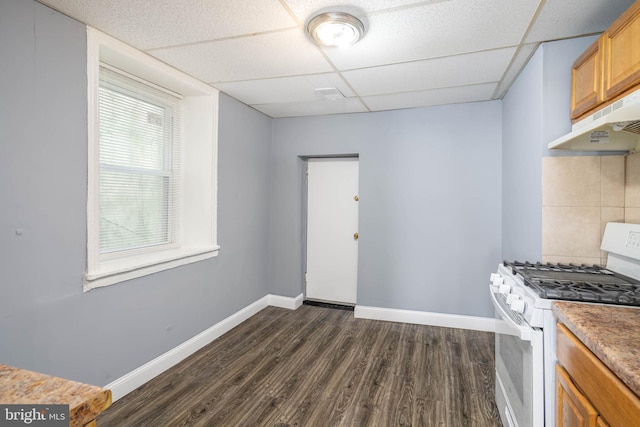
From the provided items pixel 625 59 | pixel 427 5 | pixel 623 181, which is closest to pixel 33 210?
pixel 427 5

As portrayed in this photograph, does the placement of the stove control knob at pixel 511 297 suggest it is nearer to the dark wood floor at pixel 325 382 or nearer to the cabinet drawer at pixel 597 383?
the cabinet drawer at pixel 597 383

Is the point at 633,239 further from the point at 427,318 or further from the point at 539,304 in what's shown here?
the point at 427,318

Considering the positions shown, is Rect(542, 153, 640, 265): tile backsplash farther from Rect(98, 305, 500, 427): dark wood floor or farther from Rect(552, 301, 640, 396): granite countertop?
Rect(98, 305, 500, 427): dark wood floor

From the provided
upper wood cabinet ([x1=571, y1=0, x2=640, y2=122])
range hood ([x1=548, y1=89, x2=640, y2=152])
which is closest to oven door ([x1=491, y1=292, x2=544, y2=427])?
range hood ([x1=548, y1=89, x2=640, y2=152])

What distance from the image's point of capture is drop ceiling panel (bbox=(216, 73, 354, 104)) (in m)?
2.71

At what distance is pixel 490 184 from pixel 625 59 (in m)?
1.88

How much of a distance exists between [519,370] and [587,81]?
1642 millimetres

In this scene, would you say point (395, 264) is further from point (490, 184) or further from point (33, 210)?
point (33, 210)

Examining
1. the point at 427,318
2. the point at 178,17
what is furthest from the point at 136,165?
the point at 427,318

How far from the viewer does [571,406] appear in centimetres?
115

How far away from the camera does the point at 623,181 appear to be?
1886 millimetres

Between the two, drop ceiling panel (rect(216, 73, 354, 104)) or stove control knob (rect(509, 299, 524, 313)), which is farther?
drop ceiling panel (rect(216, 73, 354, 104))

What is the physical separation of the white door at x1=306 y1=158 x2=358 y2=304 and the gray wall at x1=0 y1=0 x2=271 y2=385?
202 centimetres

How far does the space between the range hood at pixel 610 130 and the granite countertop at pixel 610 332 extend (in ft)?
2.63
